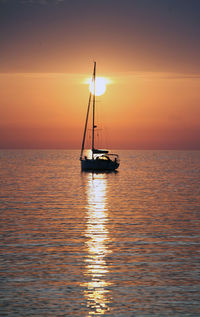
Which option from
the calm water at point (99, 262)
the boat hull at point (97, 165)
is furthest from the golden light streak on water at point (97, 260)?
the boat hull at point (97, 165)

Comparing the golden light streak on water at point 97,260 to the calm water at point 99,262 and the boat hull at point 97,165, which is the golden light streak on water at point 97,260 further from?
the boat hull at point 97,165

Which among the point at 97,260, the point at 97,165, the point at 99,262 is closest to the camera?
the point at 99,262

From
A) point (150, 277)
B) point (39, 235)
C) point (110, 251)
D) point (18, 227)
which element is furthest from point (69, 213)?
point (150, 277)

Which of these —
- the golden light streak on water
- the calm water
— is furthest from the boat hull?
the calm water

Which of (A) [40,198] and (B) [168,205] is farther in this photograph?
(A) [40,198]

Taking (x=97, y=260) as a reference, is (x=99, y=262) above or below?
below

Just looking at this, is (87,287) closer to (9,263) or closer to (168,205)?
(9,263)

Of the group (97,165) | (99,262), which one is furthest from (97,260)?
(97,165)

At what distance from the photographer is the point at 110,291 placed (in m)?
15.7

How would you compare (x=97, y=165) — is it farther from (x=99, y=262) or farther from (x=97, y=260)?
(x=99, y=262)

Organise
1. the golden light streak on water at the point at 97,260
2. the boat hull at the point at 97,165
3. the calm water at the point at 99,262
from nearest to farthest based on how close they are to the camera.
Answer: the calm water at the point at 99,262 → the golden light streak on water at the point at 97,260 → the boat hull at the point at 97,165

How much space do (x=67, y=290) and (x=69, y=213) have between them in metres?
21.3

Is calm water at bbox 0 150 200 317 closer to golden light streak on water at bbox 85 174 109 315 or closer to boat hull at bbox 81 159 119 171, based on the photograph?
golden light streak on water at bbox 85 174 109 315

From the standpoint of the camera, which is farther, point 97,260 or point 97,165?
point 97,165
